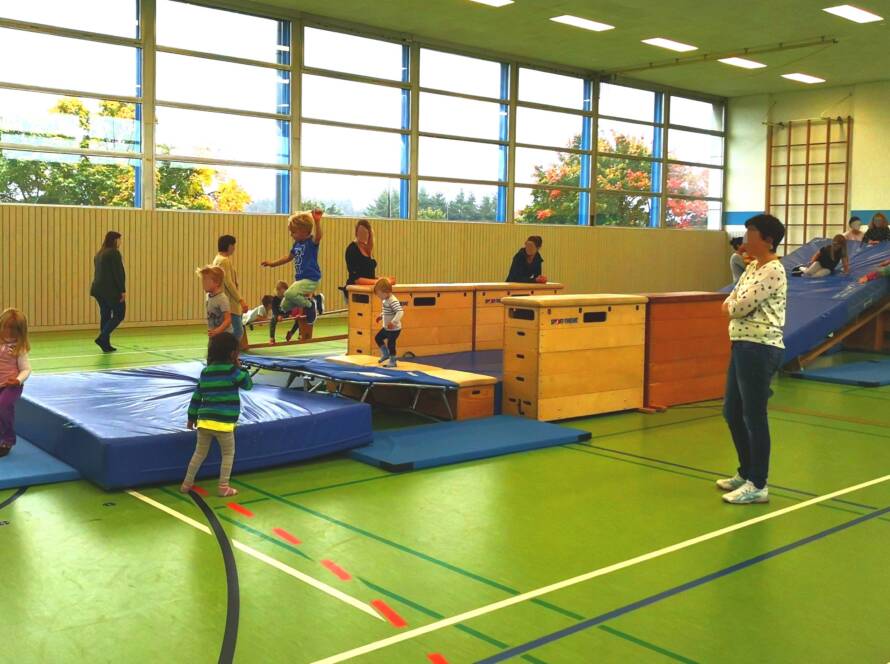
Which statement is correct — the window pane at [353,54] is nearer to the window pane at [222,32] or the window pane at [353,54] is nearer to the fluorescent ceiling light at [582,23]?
the window pane at [222,32]

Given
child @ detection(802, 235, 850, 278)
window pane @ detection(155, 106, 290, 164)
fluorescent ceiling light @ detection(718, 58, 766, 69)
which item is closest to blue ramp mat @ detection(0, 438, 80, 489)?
window pane @ detection(155, 106, 290, 164)

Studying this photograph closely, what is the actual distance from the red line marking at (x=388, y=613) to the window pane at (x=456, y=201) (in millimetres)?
14583

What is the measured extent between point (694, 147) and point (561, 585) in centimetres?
2080

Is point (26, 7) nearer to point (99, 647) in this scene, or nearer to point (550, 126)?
point (550, 126)

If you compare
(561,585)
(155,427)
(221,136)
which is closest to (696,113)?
(221,136)

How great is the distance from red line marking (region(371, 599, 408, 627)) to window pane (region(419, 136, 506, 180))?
48.3ft

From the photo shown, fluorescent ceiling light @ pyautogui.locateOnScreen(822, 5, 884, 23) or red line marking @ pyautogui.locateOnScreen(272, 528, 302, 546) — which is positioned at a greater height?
fluorescent ceiling light @ pyautogui.locateOnScreen(822, 5, 884, 23)

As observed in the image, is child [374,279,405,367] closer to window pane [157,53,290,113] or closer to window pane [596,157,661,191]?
window pane [157,53,290,113]

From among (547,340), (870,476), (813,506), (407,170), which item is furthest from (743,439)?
(407,170)

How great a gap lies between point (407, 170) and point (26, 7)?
7.01 m

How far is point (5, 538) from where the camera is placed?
4.24m

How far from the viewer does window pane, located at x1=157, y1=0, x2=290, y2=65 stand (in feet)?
47.1

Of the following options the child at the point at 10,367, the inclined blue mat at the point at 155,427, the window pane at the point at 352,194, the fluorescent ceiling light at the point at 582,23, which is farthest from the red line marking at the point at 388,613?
the fluorescent ceiling light at the point at 582,23

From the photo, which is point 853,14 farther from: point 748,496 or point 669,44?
point 748,496
